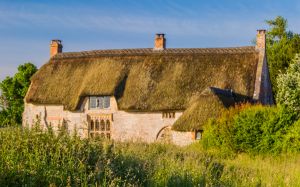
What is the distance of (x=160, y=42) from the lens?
39.8 m

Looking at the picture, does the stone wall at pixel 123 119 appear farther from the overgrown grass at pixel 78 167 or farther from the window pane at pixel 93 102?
the overgrown grass at pixel 78 167

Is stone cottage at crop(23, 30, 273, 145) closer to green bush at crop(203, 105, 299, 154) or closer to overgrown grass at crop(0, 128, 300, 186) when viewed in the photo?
green bush at crop(203, 105, 299, 154)

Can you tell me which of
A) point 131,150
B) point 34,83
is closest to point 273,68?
point 34,83

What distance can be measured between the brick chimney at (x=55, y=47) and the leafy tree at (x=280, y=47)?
17.3m

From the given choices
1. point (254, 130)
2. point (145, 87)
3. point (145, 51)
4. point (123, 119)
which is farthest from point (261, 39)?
point (254, 130)

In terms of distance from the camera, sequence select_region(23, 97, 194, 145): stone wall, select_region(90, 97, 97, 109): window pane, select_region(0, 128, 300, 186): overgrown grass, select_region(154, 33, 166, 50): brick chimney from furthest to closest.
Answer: select_region(154, 33, 166, 50): brick chimney < select_region(90, 97, 97, 109): window pane < select_region(23, 97, 194, 145): stone wall < select_region(0, 128, 300, 186): overgrown grass

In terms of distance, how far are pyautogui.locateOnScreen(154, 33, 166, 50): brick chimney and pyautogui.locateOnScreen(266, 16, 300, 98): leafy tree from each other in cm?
1034

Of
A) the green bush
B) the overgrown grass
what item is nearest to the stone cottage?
the green bush

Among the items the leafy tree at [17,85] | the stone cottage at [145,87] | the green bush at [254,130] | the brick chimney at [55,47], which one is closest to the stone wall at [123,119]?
the stone cottage at [145,87]

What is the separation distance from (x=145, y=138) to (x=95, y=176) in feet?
82.8

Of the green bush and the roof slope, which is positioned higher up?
the roof slope

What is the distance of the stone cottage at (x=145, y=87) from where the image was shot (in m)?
34.4

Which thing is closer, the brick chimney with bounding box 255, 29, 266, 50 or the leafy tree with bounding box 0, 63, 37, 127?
the brick chimney with bounding box 255, 29, 266, 50

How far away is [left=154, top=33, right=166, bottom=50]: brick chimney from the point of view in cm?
3972
